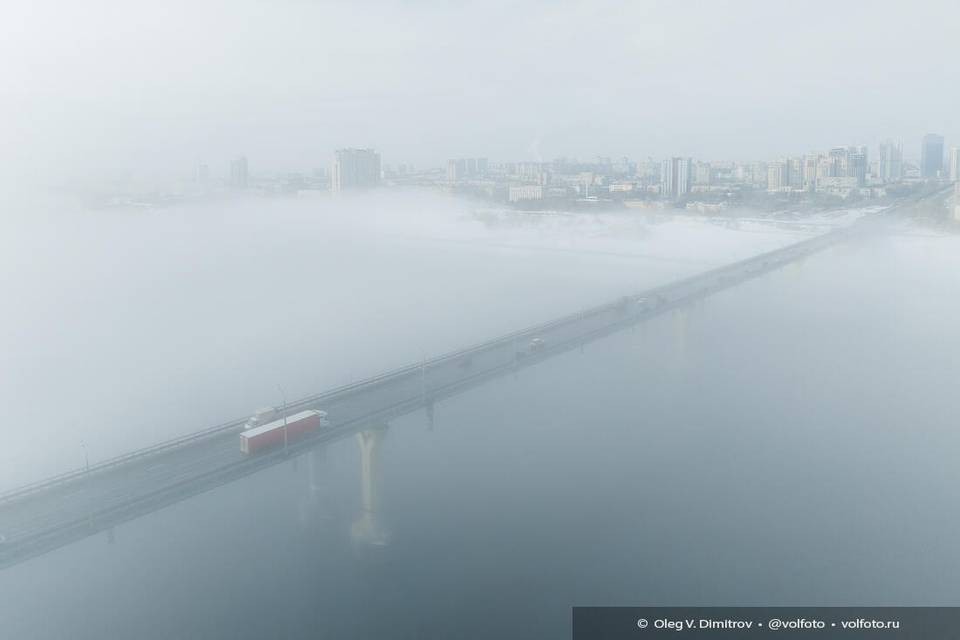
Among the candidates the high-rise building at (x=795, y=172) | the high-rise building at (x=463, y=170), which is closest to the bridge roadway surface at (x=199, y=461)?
the high-rise building at (x=463, y=170)

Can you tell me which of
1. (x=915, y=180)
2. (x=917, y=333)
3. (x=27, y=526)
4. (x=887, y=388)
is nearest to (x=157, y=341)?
(x=27, y=526)

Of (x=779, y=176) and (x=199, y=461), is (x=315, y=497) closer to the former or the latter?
(x=199, y=461)

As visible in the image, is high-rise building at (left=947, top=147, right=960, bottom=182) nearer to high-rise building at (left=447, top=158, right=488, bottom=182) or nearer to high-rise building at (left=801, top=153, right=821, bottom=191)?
high-rise building at (left=801, top=153, right=821, bottom=191)

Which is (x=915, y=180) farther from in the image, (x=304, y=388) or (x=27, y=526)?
(x=27, y=526)

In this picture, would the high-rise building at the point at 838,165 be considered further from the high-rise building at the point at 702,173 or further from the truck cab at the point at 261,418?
the truck cab at the point at 261,418

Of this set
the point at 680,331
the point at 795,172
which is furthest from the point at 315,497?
the point at 795,172

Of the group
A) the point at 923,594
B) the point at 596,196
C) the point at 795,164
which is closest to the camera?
the point at 923,594

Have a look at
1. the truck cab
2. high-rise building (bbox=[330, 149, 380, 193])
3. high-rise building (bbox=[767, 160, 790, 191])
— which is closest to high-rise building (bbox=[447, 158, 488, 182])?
high-rise building (bbox=[330, 149, 380, 193])
